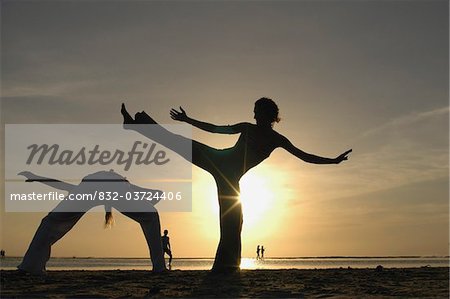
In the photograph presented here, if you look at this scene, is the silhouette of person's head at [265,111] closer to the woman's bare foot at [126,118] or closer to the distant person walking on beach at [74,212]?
the woman's bare foot at [126,118]

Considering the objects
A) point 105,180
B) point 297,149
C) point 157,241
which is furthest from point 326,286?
point 105,180

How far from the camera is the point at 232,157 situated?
34.7 ft

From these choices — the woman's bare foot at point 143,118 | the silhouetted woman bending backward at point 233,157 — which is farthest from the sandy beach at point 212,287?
the woman's bare foot at point 143,118

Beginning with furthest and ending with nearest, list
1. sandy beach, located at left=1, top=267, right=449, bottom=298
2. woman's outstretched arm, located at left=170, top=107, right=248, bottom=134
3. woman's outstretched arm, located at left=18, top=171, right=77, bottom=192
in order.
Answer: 1. woman's outstretched arm, located at left=18, top=171, right=77, bottom=192
2. woman's outstretched arm, located at left=170, top=107, right=248, bottom=134
3. sandy beach, located at left=1, top=267, right=449, bottom=298

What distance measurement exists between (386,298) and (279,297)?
139cm

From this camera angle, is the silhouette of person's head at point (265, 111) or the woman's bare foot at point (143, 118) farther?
the silhouette of person's head at point (265, 111)

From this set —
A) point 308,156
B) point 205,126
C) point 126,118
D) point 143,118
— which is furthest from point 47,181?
point 308,156

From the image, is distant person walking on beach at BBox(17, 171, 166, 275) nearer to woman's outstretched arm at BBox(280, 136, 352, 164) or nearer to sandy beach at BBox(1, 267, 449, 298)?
sandy beach at BBox(1, 267, 449, 298)

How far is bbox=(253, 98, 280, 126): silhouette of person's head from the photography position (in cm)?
1068

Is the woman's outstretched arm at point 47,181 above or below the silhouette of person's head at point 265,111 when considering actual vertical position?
below

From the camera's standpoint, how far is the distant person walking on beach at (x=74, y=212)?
10.7m

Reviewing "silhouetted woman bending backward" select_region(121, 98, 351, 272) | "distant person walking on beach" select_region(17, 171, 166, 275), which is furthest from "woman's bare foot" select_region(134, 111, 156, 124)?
"distant person walking on beach" select_region(17, 171, 166, 275)

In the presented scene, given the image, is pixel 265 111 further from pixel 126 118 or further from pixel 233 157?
pixel 126 118

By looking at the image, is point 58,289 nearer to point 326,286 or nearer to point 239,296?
point 239,296
